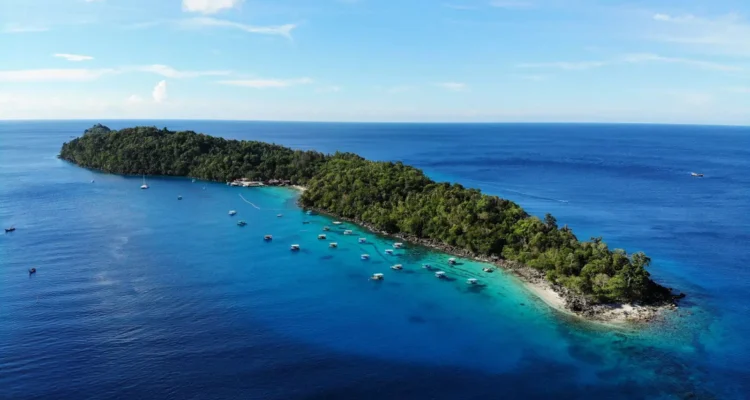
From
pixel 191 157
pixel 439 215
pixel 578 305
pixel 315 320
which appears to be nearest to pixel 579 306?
pixel 578 305

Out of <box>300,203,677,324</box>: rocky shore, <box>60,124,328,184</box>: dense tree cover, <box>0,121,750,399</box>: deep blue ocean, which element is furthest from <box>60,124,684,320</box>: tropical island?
<box>0,121,750,399</box>: deep blue ocean

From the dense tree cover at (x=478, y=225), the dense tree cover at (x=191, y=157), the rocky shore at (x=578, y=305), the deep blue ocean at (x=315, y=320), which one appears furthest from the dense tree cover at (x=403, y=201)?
the deep blue ocean at (x=315, y=320)

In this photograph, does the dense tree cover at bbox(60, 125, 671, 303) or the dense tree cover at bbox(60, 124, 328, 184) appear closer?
the dense tree cover at bbox(60, 125, 671, 303)

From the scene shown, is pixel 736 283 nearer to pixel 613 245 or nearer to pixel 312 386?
pixel 613 245

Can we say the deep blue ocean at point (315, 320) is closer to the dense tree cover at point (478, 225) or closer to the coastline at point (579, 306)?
the coastline at point (579, 306)

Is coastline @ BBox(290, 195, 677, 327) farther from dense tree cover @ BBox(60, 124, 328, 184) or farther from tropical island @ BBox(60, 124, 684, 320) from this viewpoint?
dense tree cover @ BBox(60, 124, 328, 184)
